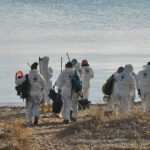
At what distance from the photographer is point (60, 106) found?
1429cm

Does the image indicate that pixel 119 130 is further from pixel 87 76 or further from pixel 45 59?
pixel 87 76

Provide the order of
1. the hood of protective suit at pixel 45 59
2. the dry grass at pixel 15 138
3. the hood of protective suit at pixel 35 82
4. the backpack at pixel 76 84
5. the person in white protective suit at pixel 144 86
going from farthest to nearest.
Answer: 1. the hood of protective suit at pixel 45 59
2. the person in white protective suit at pixel 144 86
3. the hood of protective suit at pixel 35 82
4. the backpack at pixel 76 84
5. the dry grass at pixel 15 138

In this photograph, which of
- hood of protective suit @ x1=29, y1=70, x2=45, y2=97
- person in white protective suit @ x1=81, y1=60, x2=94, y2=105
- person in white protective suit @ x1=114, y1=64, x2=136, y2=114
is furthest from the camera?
person in white protective suit @ x1=81, y1=60, x2=94, y2=105

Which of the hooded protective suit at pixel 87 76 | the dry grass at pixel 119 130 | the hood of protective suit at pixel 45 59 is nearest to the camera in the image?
the dry grass at pixel 119 130

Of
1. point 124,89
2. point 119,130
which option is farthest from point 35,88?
A: point 119,130

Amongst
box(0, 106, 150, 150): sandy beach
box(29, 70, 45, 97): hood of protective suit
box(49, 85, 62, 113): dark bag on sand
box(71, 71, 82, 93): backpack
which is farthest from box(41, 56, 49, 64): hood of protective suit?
box(0, 106, 150, 150): sandy beach

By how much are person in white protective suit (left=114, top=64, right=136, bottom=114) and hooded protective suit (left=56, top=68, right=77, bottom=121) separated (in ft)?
4.95

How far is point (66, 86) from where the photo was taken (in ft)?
43.4

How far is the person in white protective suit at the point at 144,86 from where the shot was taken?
A: 15.4 meters

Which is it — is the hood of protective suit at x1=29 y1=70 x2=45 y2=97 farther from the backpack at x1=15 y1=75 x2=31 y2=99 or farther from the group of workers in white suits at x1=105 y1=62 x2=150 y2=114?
the group of workers in white suits at x1=105 y1=62 x2=150 y2=114

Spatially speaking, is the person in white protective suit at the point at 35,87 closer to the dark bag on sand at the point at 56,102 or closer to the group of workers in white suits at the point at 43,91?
the group of workers in white suits at the point at 43,91

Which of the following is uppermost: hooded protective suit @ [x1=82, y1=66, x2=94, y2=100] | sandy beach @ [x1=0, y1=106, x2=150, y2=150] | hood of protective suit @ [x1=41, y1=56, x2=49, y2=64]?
hood of protective suit @ [x1=41, y1=56, x2=49, y2=64]

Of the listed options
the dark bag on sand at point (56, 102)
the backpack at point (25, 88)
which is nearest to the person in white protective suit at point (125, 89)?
the dark bag on sand at point (56, 102)

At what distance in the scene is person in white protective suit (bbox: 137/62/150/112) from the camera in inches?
606
